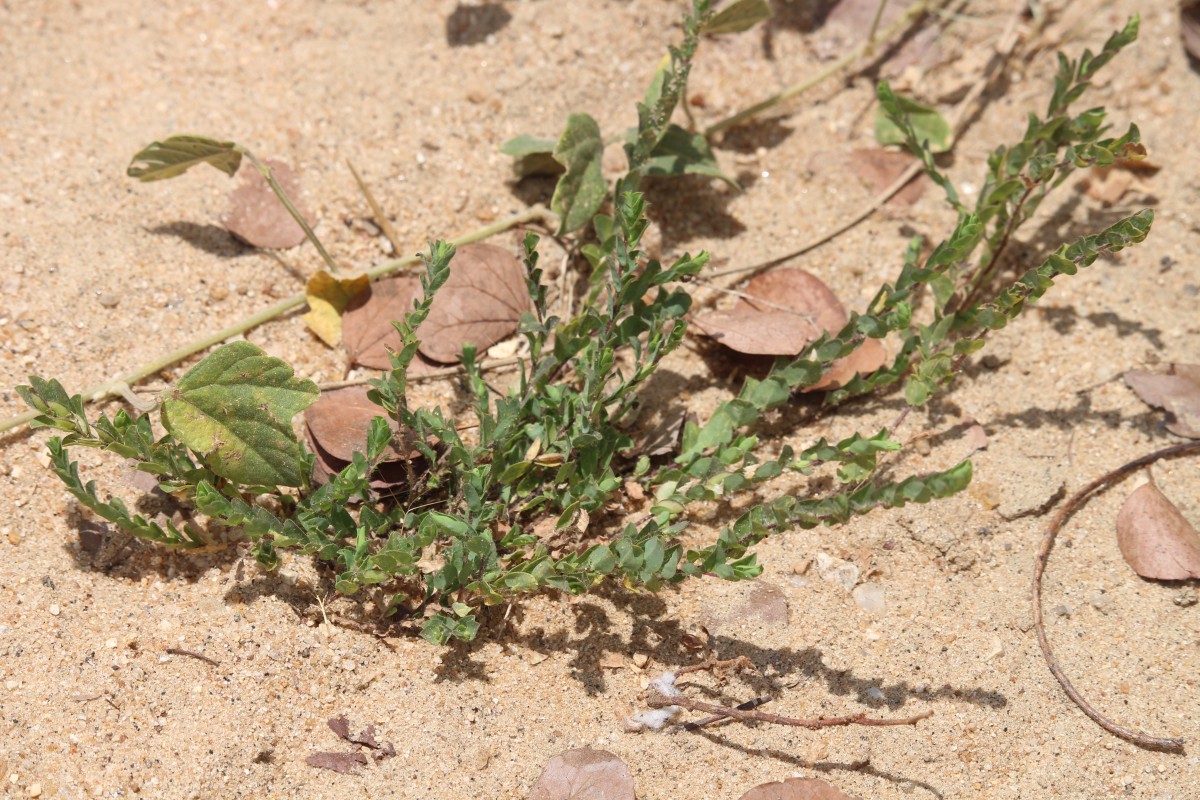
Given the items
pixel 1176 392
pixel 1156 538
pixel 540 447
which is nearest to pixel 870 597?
pixel 1156 538

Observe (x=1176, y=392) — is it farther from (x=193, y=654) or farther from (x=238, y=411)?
(x=193, y=654)

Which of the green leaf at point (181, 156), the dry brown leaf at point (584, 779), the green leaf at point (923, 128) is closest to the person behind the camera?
the dry brown leaf at point (584, 779)

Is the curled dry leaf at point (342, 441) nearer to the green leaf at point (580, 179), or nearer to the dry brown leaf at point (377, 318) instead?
the dry brown leaf at point (377, 318)

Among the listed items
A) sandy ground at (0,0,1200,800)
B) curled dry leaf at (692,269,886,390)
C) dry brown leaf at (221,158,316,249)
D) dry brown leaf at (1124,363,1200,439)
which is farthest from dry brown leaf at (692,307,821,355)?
dry brown leaf at (221,158,316,249)

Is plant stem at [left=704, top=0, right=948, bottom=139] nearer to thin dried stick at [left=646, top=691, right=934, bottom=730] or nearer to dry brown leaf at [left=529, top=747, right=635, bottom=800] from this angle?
thin dried stick at [left=646, top=691, right=934, bottom=730]

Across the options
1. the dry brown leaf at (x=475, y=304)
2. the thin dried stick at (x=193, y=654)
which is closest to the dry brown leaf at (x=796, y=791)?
the thin dried stick at (x=193, y=654)

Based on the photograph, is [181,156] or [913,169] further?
[913,169]

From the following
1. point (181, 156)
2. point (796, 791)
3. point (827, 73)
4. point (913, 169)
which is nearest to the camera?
point (796, 791)
